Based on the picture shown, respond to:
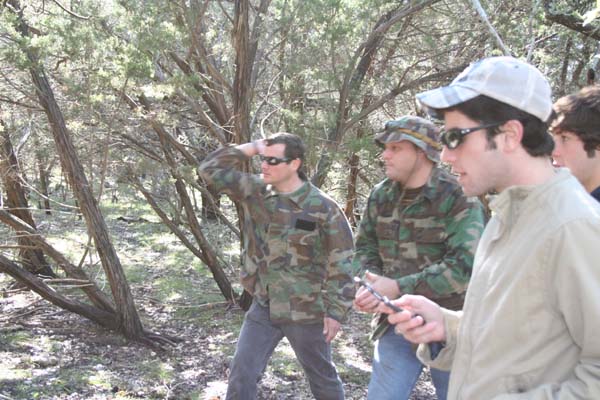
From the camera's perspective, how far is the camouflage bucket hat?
330 cm

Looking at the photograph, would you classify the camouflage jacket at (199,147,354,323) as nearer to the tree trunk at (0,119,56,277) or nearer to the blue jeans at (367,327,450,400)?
the blue jeans at (367,327,450,400)

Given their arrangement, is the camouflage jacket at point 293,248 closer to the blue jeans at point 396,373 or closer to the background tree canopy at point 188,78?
the blue jeans at point 396,373

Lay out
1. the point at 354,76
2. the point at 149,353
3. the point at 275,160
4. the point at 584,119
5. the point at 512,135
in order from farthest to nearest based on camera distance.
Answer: the point at 354,76, the point at 149,353, the point at 275,160, the point at 584,119, the point at 512,135

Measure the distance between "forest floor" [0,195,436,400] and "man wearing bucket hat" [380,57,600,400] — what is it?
14.0 feet

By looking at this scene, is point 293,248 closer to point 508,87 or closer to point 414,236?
point 414,236

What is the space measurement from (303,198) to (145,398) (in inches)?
110

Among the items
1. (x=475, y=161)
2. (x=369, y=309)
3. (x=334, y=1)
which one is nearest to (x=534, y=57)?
(x=334, y=1)

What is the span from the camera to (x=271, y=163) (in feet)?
13.2

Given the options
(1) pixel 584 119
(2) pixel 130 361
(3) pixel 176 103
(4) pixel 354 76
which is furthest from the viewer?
(3) pixel 176 103

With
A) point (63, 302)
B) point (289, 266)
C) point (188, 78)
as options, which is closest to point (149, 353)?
point (63, 302)

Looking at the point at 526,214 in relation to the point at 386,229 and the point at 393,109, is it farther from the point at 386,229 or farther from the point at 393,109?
the point at 393,109

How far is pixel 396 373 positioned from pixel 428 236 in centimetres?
76

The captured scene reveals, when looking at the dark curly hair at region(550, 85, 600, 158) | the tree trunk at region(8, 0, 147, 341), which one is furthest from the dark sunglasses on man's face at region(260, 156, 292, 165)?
the tree trunk at region(8, 0, 147, 341)

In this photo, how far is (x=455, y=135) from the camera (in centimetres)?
182
